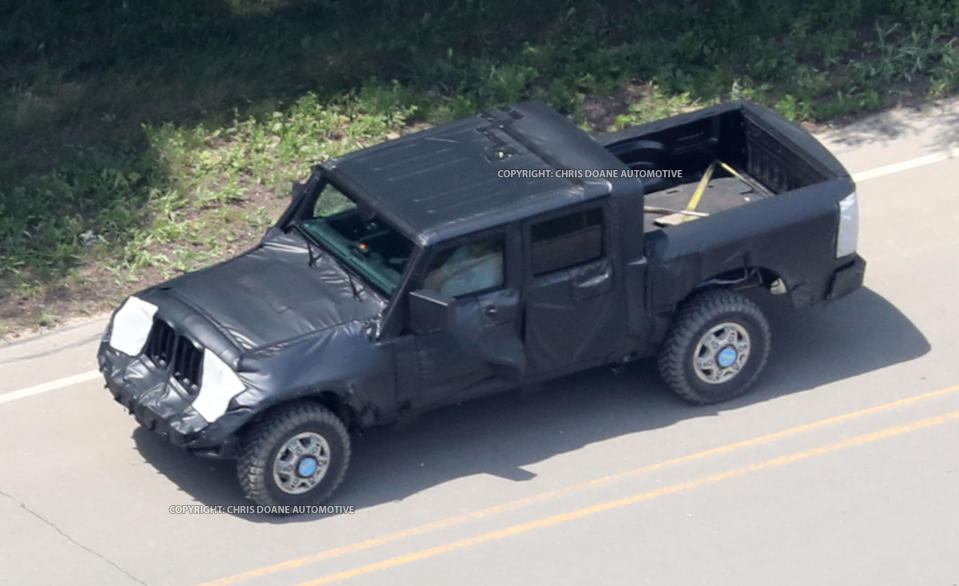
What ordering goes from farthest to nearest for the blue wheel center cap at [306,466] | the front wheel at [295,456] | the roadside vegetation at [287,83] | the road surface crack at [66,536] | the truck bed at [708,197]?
1. the roadside vegetation at [287,83]
2. the truck bed at [708,197]
3. the blue wheel center cap at [306,466]
4. the front wheel at [295,456]
5. the road surface crack at [66,536]

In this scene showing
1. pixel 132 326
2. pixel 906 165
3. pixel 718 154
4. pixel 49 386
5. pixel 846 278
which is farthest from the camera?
pixel 906 165

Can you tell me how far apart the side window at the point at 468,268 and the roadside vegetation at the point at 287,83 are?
11.2ft

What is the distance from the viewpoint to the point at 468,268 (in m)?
9.99

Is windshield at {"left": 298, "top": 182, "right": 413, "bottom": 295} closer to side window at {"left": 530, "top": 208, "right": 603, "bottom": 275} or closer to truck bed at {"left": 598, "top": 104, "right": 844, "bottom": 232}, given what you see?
side window at {"left": 530, "top": 208, "right": 603, "bottom": 275}

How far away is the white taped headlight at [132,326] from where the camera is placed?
10.2 metres

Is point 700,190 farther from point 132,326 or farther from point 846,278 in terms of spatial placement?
point 132,326

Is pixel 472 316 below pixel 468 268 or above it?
below

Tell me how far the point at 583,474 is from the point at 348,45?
666 cm

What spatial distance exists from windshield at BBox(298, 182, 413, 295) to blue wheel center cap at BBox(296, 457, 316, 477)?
3.69 feet

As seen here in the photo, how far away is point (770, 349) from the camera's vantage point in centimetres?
1130

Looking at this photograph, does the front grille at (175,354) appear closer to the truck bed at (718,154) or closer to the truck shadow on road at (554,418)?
the truck shadow on road at (554,418)

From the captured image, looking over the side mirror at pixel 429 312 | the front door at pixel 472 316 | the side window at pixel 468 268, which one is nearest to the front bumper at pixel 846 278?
the front door at pixel 472 316

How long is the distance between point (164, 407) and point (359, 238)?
167 cm

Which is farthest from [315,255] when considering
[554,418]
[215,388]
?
[554,418]
